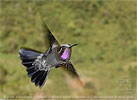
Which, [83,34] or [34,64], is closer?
[34,64]

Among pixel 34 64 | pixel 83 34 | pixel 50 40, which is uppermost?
pixel 50 40

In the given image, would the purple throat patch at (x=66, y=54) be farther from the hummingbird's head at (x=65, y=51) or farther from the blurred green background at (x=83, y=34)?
the blurred green background at (x=83, y=34)

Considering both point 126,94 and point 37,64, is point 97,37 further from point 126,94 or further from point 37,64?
point 37,64

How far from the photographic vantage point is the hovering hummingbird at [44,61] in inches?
46.9

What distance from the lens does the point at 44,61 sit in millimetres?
1285

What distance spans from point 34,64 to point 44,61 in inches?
2.3

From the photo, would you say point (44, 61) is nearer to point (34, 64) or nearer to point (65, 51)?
point (34, 64)

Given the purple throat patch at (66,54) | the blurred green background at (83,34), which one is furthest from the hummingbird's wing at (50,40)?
the blurred green background at (83,34)

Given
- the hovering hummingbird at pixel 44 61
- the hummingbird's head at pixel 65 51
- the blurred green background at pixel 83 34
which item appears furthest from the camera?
the blurred green background at pixel 83 34

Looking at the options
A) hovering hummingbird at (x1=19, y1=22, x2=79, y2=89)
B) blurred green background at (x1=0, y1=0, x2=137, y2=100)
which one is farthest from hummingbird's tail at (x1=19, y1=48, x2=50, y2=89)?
blurred green background at (x1=0, y1=0, x2=137, y2=100)

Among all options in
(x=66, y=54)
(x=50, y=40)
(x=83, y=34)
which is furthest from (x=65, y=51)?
(x=83, y=34)

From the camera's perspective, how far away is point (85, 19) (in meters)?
3.56

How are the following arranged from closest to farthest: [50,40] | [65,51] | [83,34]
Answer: [65,51]
[50,40]
[83,34]

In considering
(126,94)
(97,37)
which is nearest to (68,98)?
(126,94)
